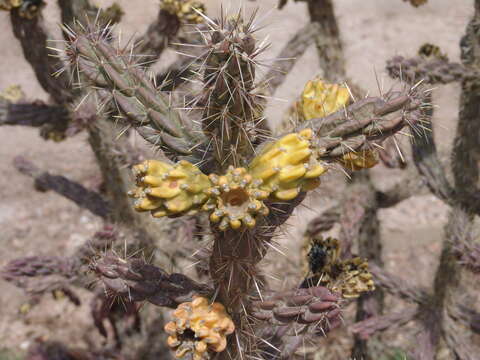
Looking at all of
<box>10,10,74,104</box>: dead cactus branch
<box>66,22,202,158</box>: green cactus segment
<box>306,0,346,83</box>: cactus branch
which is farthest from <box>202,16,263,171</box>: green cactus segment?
<box>306,0,346,83</box>: cactus branch

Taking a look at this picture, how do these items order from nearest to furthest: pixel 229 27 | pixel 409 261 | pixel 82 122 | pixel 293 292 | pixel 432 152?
pixel 229 27 < pixel 293 292 < pixel 82 122 < pixel 432 152 < pixel 409 261

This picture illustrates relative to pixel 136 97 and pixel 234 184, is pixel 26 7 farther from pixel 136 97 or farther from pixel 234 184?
pixel 234 184

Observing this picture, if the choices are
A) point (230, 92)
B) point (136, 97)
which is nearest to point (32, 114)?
point (136, 97)

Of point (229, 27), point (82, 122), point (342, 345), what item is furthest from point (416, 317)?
point (229, 27)

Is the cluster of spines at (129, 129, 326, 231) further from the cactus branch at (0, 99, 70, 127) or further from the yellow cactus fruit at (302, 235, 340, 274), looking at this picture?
the cactus branch at (0, 99, 70, 127)

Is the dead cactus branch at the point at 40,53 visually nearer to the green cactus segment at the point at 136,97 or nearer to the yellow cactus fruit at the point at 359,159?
the green cactus segment at the point at 136,97

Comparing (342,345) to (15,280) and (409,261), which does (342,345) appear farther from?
(15,280)

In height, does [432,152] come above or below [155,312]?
A: above

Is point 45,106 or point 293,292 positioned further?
point 45,106
